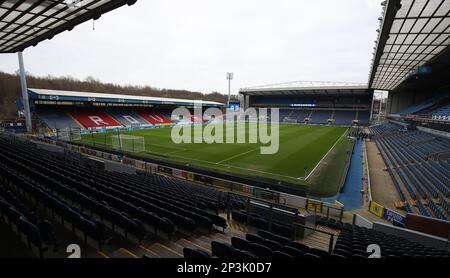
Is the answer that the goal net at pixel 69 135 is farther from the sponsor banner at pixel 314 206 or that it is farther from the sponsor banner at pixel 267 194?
the sponsor banner at pixel 314 206

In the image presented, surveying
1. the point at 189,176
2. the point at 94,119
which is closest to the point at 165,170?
the point at 189,176

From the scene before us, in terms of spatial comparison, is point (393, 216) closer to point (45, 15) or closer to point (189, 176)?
point (189, 176)

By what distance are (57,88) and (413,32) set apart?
295 feet

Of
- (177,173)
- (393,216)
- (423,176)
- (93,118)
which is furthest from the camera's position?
(93,118)

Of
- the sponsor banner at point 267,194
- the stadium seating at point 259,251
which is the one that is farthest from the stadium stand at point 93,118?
the stadium seating at point 259,251

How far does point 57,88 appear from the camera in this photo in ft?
241

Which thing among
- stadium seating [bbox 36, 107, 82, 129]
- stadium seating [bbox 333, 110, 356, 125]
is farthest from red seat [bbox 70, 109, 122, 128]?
stadium seating [bbox 333, 110, 356, 125]

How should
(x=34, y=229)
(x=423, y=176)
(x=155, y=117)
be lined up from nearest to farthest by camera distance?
(x=34, y=229) → (x=423, y=176) → (x=155, y=117)

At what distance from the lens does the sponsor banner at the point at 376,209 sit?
11.5 metres

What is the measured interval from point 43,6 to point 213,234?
43.6 feet

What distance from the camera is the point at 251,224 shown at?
7.18m

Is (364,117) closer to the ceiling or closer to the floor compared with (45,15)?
closer to the floor

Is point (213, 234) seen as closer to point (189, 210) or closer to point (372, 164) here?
point (189, 210)
